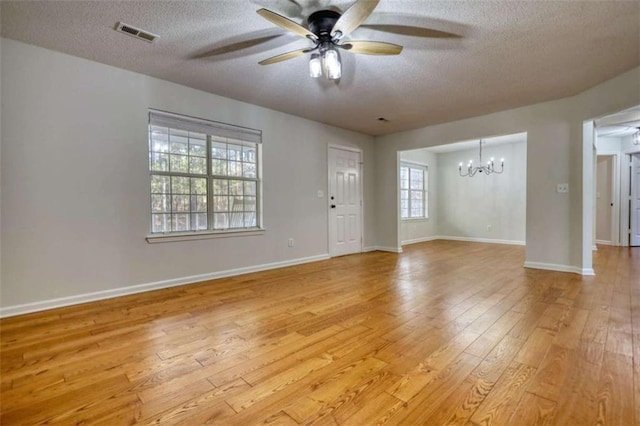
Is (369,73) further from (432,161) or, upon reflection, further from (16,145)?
(432,161)

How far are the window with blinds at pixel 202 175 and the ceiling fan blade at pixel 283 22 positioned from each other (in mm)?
2156

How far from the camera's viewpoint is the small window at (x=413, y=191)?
24.9ft

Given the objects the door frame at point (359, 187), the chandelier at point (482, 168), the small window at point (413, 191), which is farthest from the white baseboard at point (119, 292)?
the chandelier at point (482, 168)

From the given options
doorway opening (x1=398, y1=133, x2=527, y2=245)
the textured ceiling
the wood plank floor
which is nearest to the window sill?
the wood plank floor

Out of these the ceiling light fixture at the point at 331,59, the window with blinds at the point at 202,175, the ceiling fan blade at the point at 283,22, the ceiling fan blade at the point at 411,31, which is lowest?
the window with blinds at the point at 202,175

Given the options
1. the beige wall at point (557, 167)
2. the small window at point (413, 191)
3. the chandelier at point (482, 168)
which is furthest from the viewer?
the small window at point (413, 191)

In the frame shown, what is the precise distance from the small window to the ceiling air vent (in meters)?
6.04

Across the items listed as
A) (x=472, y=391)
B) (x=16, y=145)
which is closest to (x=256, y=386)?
(x=472, y=391)

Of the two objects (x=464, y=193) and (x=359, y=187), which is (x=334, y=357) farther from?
(x=464, y=193)

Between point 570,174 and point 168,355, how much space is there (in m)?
5.17

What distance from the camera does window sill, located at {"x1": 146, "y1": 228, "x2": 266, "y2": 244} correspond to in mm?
3436

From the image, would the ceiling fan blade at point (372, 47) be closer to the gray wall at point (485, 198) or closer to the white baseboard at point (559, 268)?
the white baseboard at point (559, 268)

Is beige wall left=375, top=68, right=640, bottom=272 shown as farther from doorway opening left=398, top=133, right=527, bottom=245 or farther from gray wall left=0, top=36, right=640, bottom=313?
doorway opening left=398, top=133, right=527, bottom=245

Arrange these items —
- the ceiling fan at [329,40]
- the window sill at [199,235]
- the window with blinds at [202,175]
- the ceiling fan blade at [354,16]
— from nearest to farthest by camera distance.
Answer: the ceiling fan blade at [354,16]
the ceiling fan at [329,40]
the window sill at [199,235]
the window with blinds at [202,175]
